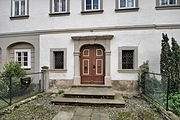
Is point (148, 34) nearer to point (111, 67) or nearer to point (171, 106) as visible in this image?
point (111, 67)

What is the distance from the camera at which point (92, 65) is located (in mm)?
5969

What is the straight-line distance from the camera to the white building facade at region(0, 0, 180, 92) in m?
5.52

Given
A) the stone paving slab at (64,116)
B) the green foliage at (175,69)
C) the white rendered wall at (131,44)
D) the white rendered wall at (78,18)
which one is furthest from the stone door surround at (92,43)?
the green foliage at (175,69)

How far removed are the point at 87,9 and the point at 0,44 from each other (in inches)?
254

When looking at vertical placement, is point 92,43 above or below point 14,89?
above

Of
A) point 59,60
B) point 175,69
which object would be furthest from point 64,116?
point 175,69

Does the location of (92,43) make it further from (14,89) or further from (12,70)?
(12,70)

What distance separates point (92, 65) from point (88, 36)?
1.74 m

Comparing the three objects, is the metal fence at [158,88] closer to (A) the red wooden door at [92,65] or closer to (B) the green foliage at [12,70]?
(A) the red wooden door at [92,65]

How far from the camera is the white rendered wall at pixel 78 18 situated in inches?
217

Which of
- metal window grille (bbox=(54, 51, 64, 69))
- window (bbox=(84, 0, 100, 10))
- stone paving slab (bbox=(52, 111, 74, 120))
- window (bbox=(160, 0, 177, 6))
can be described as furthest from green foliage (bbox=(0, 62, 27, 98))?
window (bbox=(160, 0, 177, 6))

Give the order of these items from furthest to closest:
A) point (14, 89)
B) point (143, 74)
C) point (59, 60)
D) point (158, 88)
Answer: point (59, 60), point (143, 74), point (14, 89), point (158, 88)

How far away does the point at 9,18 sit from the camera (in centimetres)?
671

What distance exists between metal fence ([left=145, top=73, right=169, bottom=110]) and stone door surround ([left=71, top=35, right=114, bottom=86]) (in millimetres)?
1926
